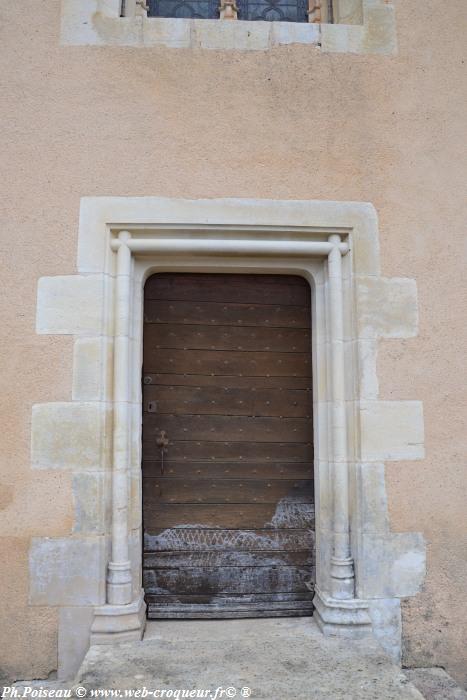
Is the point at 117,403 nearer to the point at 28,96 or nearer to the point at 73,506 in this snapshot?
the point at 73,506

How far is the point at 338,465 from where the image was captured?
9.56 feet

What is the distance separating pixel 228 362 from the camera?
3.18 meters

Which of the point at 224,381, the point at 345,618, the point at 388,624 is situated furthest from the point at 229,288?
the point at 388,624

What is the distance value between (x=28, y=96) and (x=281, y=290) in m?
1.69

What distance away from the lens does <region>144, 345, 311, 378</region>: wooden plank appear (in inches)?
124

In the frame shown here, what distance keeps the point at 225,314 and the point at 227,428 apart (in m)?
0.63

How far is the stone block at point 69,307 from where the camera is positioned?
288 centimetres

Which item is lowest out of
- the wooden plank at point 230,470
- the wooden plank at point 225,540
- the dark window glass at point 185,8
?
the wooden plank at point 225,540

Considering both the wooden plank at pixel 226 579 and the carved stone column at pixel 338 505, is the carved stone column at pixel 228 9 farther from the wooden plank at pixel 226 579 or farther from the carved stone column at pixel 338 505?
the wooden plank at pixel 226 579

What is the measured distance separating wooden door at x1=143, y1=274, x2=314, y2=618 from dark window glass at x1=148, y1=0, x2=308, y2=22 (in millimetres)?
1569

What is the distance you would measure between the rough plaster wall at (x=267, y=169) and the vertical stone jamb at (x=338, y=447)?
23 centimetres

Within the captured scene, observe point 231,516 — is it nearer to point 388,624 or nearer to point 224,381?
point 224,381

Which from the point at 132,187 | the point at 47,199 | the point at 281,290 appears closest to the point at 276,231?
the point at 281,290

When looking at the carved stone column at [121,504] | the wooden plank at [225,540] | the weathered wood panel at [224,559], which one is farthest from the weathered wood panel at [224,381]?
the weathered wood panel at [224,559]
